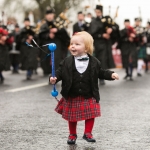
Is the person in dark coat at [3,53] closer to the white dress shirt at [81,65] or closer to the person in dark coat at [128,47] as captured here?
the person in dark coat at [128,47]

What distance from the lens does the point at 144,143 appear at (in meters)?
6.11

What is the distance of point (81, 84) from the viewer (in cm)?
614

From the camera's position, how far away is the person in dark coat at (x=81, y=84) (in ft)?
20.0

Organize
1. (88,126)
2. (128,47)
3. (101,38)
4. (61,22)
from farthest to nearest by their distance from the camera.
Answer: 1. (128,47)
2. (61,22)
3. (101,38)
4. (88,126)

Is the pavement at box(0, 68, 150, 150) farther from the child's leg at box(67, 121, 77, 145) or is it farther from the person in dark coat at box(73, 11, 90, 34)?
the person in dark coat at box(73, 11, 90, 34)

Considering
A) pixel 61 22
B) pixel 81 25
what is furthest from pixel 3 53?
pixel 81 25

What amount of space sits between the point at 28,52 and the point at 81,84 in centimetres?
1148

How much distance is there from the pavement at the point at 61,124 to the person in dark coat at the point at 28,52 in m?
5.35

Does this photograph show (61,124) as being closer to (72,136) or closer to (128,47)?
(72,136)

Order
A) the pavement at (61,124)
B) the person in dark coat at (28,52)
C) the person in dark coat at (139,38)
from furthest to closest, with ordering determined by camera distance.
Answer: the person in dark coat at (139,38) → the person in dark coat at (28,52) → the pavement at (61,124)

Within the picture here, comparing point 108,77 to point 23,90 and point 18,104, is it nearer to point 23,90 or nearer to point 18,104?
point 18,104

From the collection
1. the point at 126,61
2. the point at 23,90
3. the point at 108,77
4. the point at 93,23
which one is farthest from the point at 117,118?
the point at 126,61

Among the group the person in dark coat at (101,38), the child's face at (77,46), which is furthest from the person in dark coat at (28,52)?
the child's face at (77,46)

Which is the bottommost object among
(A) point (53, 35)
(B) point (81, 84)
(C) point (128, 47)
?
(C) point (128, 47)
